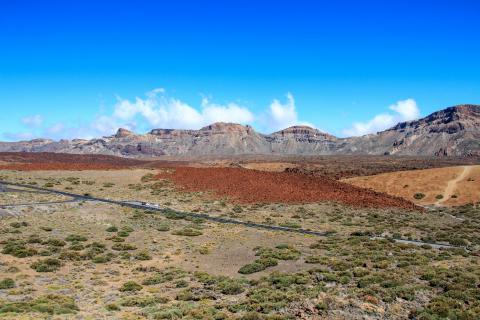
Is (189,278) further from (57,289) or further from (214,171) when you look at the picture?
(214,171)

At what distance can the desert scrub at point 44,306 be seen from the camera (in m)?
18.7

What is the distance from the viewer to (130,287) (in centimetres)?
2286

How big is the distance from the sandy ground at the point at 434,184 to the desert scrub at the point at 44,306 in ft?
179

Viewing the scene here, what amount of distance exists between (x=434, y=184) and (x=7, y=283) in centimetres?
6271

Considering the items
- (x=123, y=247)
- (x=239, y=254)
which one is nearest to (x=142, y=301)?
(x=239, y=254)

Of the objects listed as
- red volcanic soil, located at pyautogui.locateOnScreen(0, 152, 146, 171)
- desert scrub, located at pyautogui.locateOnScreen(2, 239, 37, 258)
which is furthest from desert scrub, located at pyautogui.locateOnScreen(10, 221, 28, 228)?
red volcanic soil, located at pyautogui.locateOnScreen(0, 152, 146, 171)

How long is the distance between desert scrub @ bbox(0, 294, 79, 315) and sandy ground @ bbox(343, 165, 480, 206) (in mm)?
54578

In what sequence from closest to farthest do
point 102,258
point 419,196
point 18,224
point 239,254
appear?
point 102,258 → point 239,254 → point 18,224 → point 419,196

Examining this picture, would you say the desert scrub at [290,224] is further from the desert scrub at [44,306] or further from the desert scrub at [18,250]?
the desert scrub at [44,306]

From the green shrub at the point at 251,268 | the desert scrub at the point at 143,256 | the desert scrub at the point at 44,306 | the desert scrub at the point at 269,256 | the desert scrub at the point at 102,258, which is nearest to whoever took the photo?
the desert scrub at the point at 44,306

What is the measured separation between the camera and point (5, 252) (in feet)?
94.9

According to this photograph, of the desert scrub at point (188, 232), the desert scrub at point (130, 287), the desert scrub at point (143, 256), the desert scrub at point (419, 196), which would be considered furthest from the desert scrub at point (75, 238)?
the desert scrub at point (419, 196)

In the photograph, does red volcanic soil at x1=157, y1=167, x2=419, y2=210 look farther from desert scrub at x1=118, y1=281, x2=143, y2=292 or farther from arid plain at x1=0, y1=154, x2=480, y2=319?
desert scrub at x1=118, y1=281, x2=143, y2=292

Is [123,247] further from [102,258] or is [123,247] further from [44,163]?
[44,163]
